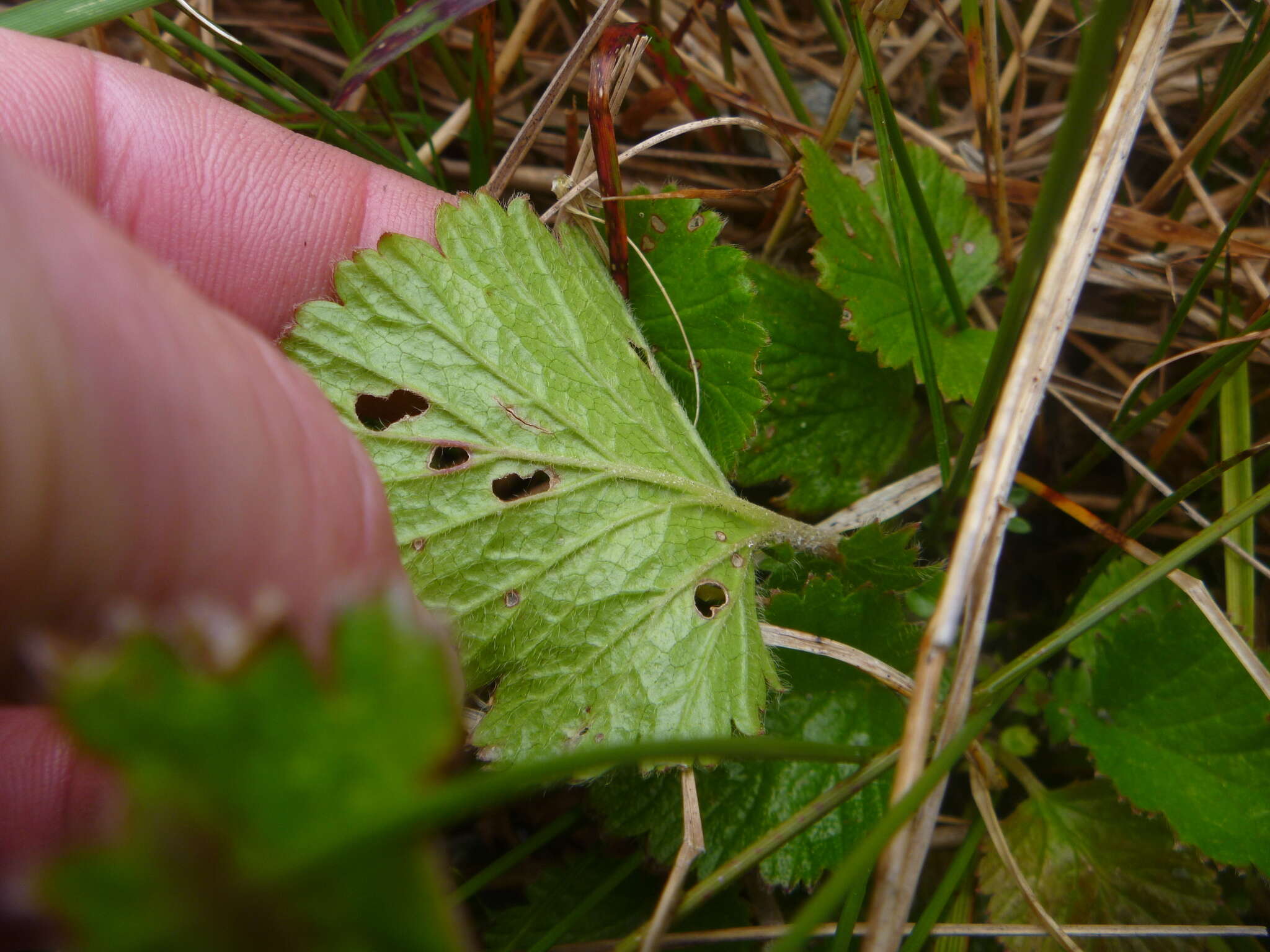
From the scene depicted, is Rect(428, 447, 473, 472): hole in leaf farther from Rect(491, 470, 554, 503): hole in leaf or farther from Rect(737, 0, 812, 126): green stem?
Rect(737, 0, 812, 126): green stem

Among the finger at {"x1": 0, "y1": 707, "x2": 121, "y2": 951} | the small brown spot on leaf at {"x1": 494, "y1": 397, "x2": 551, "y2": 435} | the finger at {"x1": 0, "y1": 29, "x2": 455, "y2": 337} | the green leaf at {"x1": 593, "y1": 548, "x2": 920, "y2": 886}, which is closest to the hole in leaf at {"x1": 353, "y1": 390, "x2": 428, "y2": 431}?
the small brown spot on leaf at {"x1": 494, "y1": 397, "x2": 551, "y2": 435}

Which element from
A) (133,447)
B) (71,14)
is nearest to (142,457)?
(133,447)

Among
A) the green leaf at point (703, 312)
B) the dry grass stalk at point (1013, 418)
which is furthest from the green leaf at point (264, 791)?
the green leaf at point (703, 312)

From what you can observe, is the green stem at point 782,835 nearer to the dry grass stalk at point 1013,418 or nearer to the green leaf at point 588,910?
the dry grass stalk at point 1013,418

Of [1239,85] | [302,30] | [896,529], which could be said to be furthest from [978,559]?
[302,30]

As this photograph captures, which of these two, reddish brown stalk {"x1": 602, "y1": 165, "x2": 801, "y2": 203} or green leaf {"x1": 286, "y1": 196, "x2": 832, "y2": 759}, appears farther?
reddish brown stalk {"x1": 602, "y1": 165, "x2": 801, "y2": 203}

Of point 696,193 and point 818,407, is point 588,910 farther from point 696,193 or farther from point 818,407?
point 696,193
